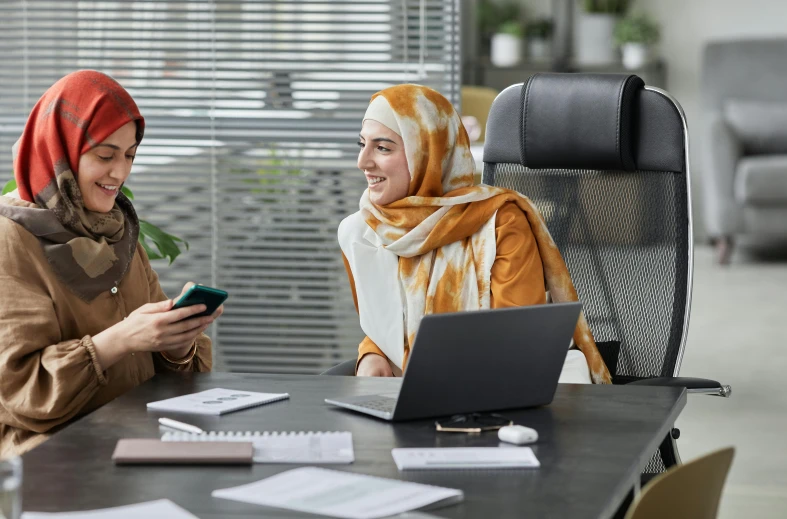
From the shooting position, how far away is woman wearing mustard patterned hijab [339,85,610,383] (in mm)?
2281

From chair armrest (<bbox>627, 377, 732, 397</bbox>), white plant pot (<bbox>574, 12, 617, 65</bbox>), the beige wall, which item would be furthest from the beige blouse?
the beige wall

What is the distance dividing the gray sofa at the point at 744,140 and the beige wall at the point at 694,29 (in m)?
0.27

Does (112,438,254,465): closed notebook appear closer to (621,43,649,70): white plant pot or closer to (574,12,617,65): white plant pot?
(621,43,649,70): white plant pot

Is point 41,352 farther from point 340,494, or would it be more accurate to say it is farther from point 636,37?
point 636,37

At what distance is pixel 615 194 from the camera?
243 cm

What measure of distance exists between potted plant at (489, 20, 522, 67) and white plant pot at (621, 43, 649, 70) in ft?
2.36

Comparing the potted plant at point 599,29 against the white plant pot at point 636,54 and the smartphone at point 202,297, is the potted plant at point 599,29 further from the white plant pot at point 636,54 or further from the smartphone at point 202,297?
the smartphone at point 202,297

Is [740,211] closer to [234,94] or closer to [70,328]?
[234,94]

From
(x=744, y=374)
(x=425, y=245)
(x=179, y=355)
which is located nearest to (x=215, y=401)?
(x=179, y=355)

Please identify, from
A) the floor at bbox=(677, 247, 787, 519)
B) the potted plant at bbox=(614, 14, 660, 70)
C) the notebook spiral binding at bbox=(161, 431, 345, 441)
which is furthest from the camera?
the potted plant at bbox=(614, 14, 660, 70)

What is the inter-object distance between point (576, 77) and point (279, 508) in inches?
58.0

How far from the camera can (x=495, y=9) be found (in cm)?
777

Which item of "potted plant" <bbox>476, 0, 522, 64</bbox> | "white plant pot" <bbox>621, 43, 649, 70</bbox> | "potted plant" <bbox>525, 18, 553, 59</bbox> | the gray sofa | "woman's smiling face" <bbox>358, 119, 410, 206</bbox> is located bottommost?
the gray sofa

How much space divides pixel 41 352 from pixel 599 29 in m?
6.29
